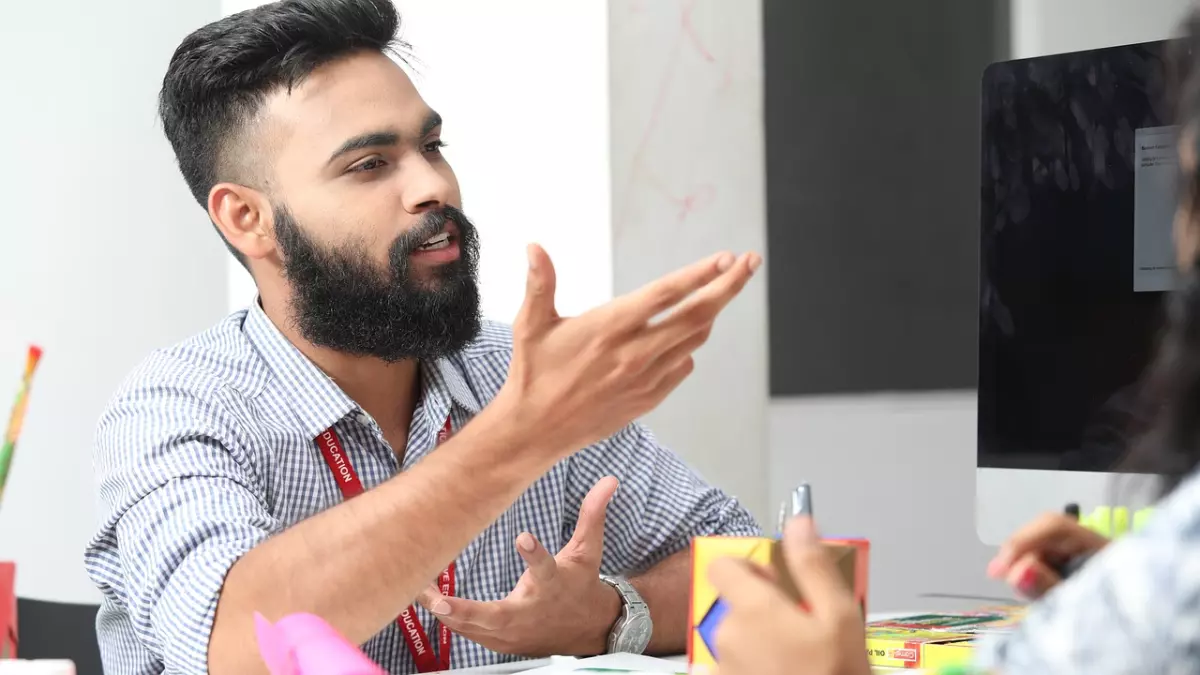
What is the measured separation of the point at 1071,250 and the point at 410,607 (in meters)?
0.79

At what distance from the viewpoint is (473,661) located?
4.88 ft

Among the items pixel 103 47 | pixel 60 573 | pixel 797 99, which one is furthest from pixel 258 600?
pixel 797 99

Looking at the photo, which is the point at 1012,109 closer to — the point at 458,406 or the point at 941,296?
the point at 458,406

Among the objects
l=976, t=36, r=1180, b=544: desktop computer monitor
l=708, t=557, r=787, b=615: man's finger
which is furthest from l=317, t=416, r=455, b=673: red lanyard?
l=708, t=557, r=787, b=615: man's finger

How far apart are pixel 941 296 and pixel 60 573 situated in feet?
6.76

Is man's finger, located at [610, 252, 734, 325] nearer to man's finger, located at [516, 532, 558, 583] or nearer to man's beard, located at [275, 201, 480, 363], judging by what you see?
man's finger, located at [516, 532, 558, 583]

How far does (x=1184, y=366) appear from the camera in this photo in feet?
1.71

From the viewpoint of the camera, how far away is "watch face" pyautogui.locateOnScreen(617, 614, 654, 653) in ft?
4.71

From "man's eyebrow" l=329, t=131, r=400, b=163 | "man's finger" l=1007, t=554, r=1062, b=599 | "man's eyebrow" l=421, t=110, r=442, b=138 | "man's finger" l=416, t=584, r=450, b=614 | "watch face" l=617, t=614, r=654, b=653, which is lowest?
"watch face" l=617, t=614, r=654, b=653

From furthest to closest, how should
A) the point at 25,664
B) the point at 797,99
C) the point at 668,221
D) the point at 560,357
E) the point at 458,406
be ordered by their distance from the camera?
the point at 797,99, the point at 668,221, the point at 458,406, the point at 560,357, the point at 25,664

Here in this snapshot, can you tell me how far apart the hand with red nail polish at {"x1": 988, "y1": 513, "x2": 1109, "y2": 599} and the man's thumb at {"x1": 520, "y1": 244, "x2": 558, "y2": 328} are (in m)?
0.41

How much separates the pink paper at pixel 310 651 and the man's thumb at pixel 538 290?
41cm

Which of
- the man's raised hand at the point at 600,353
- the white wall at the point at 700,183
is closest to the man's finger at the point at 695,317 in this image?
the man's raised hand at the point at 600,353

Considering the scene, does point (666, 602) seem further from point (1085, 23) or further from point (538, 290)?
point (1085, 23)
